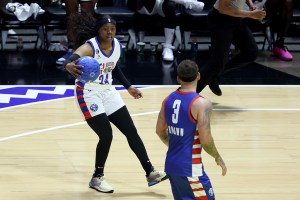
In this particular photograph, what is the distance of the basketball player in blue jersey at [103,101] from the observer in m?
5.95

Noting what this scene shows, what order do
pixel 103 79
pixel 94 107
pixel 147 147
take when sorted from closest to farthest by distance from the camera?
pixel 94 107 → pixel 103 79 → pixel 147 147

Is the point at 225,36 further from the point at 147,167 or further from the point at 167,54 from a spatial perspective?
the point at 167,54

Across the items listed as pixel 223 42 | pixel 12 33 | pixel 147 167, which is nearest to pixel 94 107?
pixel 147 167

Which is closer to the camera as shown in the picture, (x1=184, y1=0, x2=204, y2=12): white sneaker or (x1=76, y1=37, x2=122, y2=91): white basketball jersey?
(x1=76, y1=37, x2=122, y2=91): white basketball jersey

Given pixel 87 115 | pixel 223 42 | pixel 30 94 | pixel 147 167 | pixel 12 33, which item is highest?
pixel 87 115

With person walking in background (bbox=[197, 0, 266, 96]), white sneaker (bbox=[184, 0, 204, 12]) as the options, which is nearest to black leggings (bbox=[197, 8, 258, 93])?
person walking in background (bbox=[197, 0, 266, 96])

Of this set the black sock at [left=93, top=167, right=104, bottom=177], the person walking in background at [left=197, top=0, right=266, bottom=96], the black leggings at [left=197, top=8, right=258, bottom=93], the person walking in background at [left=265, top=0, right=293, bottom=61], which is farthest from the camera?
the person walking in background at [left=265, top=0, right=293, bottom=61]

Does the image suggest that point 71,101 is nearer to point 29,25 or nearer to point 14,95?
point 14,95

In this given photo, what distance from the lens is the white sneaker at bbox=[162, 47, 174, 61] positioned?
12039 mm

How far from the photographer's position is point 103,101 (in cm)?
604

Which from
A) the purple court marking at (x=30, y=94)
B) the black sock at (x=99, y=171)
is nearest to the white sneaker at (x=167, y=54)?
the purple court marking at (x=30, y=94)

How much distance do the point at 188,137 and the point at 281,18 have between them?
25.3ft

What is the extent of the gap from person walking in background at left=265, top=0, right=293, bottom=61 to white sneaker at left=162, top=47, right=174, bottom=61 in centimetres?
155

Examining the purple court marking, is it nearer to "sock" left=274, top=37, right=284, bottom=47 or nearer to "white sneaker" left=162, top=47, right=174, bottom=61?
"white sneaker" left=162, top=47, right=174, bottom=61
